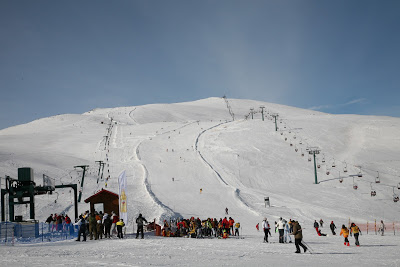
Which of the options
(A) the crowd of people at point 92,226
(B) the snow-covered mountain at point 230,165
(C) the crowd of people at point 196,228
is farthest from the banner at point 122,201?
(B) the snow-covered mountain at point 230,165

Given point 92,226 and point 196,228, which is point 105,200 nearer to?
point 196,228

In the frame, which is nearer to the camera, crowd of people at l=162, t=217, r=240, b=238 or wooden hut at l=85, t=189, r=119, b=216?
crowd of people at l=162, t=217, r=240, b=238

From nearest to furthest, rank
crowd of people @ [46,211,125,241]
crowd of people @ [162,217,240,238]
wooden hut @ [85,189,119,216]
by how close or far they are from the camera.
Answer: crowd of people @ [46,211,125,241]
crowd of people @ [162,217,240,238]
wooden hut @ [85,189,119,216]

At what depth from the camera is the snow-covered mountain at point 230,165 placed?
37.8 m

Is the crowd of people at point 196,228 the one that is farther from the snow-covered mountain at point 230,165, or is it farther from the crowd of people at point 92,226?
the snow-covered mountain at point 230,165

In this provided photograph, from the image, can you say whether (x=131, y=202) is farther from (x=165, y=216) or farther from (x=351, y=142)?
(x=351, y=142)

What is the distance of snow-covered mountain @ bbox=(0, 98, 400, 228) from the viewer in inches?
1490

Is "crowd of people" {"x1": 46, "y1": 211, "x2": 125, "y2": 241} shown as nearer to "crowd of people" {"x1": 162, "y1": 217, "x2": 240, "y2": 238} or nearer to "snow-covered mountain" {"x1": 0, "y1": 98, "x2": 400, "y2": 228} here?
"crowd of people" {"x1": 162, "y1": 217, "x2": 240, "y2": 238}

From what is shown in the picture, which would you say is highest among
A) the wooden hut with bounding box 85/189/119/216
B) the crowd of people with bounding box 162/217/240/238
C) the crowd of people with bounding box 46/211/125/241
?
the wooden hut with bounding box 85/189/119/216

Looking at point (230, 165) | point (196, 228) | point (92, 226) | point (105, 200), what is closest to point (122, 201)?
point (105, 200)

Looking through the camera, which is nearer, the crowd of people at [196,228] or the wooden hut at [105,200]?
the crowd of people at [196,228]

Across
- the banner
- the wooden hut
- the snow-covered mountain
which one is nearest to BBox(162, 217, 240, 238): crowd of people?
the banner

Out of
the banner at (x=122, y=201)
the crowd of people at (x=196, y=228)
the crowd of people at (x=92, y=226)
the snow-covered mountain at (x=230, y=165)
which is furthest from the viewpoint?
the snow-covered mountain at (x=230, y=165)

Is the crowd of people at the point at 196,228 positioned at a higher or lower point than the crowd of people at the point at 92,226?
lower
